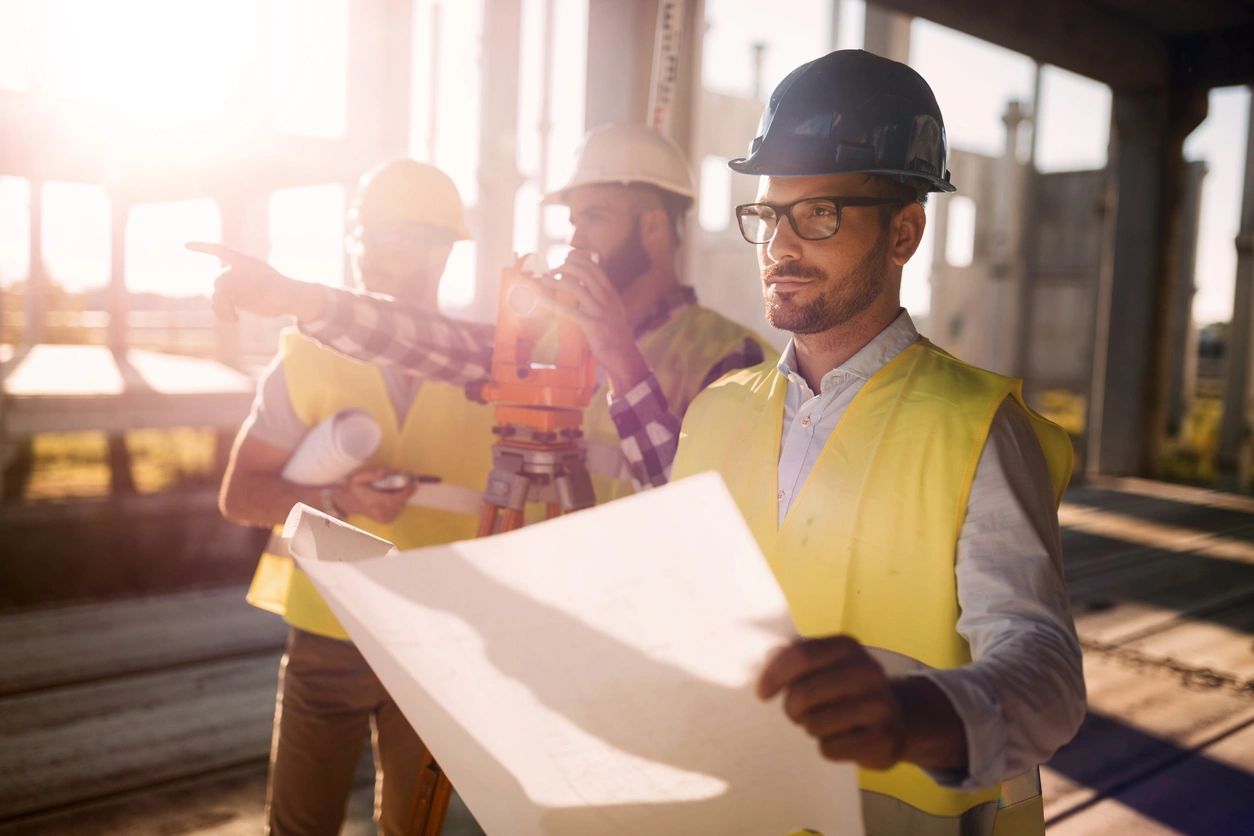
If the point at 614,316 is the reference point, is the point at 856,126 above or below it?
above

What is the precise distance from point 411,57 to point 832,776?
8.09 meters

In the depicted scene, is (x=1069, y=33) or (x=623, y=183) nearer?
(x=623, y=183)

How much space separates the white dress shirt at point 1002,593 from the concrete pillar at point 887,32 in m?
6.28

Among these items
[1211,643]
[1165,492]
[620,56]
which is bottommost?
[1211,643]

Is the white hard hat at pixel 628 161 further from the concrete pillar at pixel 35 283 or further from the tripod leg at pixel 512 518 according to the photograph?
the concrete pillar at pixel 35 283

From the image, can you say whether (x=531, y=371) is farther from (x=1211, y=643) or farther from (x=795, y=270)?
(x=1211, y=643)

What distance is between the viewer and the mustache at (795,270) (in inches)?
49.7

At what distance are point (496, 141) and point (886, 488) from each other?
5.96 m

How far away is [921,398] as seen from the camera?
1162 millimetres

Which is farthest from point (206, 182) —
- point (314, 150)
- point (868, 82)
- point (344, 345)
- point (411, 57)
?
point (868, 82)

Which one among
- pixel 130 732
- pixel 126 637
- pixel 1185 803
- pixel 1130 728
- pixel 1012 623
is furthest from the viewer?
pixel 126 637

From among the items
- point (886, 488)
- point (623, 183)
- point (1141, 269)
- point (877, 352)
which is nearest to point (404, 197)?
point (623, 183)

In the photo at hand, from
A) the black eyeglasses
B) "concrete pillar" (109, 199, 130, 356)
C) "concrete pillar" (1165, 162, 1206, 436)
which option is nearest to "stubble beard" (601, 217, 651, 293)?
the black eyeglasses

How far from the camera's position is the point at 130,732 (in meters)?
3.33
